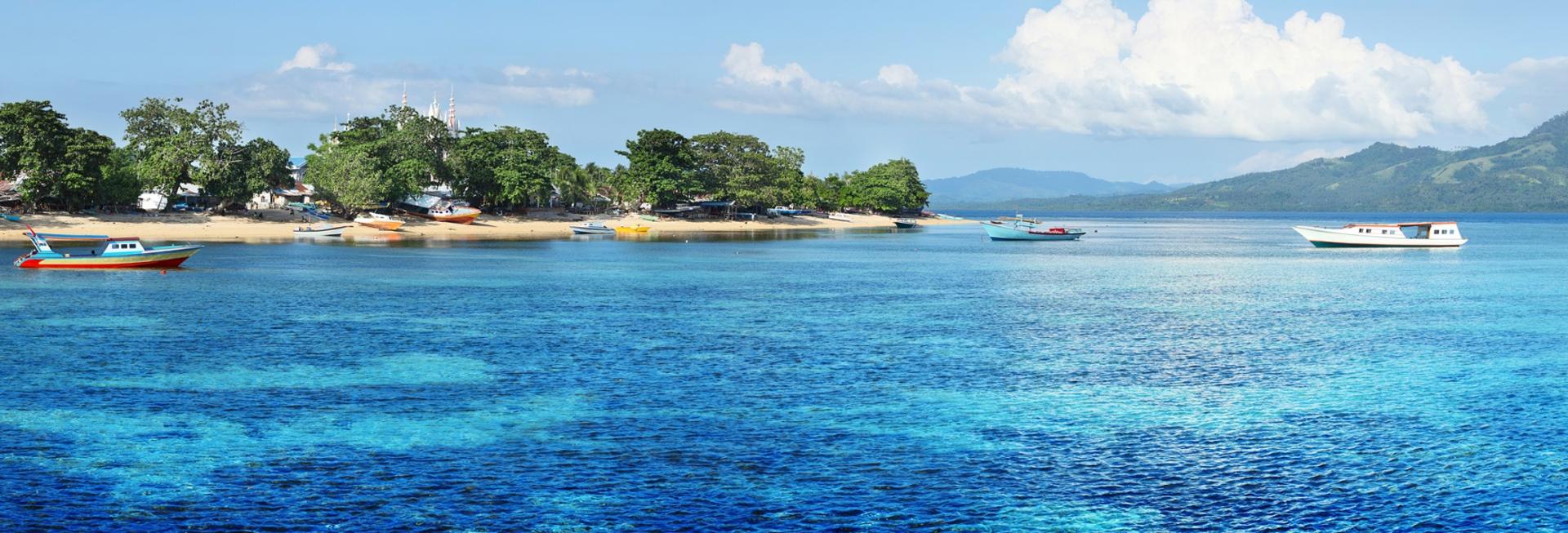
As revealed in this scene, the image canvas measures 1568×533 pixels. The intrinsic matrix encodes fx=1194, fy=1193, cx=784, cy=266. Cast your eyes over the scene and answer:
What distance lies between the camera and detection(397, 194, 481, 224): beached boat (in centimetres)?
14938

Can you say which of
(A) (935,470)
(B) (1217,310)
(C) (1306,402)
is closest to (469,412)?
(A) (935,470)

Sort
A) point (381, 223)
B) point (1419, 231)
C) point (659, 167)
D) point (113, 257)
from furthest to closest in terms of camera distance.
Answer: point (659, 167) → point (381, 223) → point (1419, 231) → point (113, 257)

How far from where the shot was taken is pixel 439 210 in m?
153

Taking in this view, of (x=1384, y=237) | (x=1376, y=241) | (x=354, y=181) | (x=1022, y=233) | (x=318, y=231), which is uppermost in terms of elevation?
(x=354, y=181)

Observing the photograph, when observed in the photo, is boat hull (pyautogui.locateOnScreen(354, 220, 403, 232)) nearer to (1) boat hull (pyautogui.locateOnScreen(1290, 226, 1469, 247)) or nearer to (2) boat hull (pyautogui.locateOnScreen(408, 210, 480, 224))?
(2) boat hull (pyautogui.locateOnScreen(408, 210, 480, 224))

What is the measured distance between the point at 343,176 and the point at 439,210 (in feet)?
52.6

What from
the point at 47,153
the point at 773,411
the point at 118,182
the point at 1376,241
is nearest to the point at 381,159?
the point at 118,182

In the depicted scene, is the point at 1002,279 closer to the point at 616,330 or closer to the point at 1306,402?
the point at 616,330

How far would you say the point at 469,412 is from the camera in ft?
94.2

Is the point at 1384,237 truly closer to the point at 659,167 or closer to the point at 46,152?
the point at 659,167

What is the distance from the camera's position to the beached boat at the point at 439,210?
14938 cm

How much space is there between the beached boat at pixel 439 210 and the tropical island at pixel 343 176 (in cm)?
172

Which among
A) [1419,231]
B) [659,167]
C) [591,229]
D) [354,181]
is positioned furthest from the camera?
[659,167]

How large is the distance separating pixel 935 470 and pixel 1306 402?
42.4 feet
